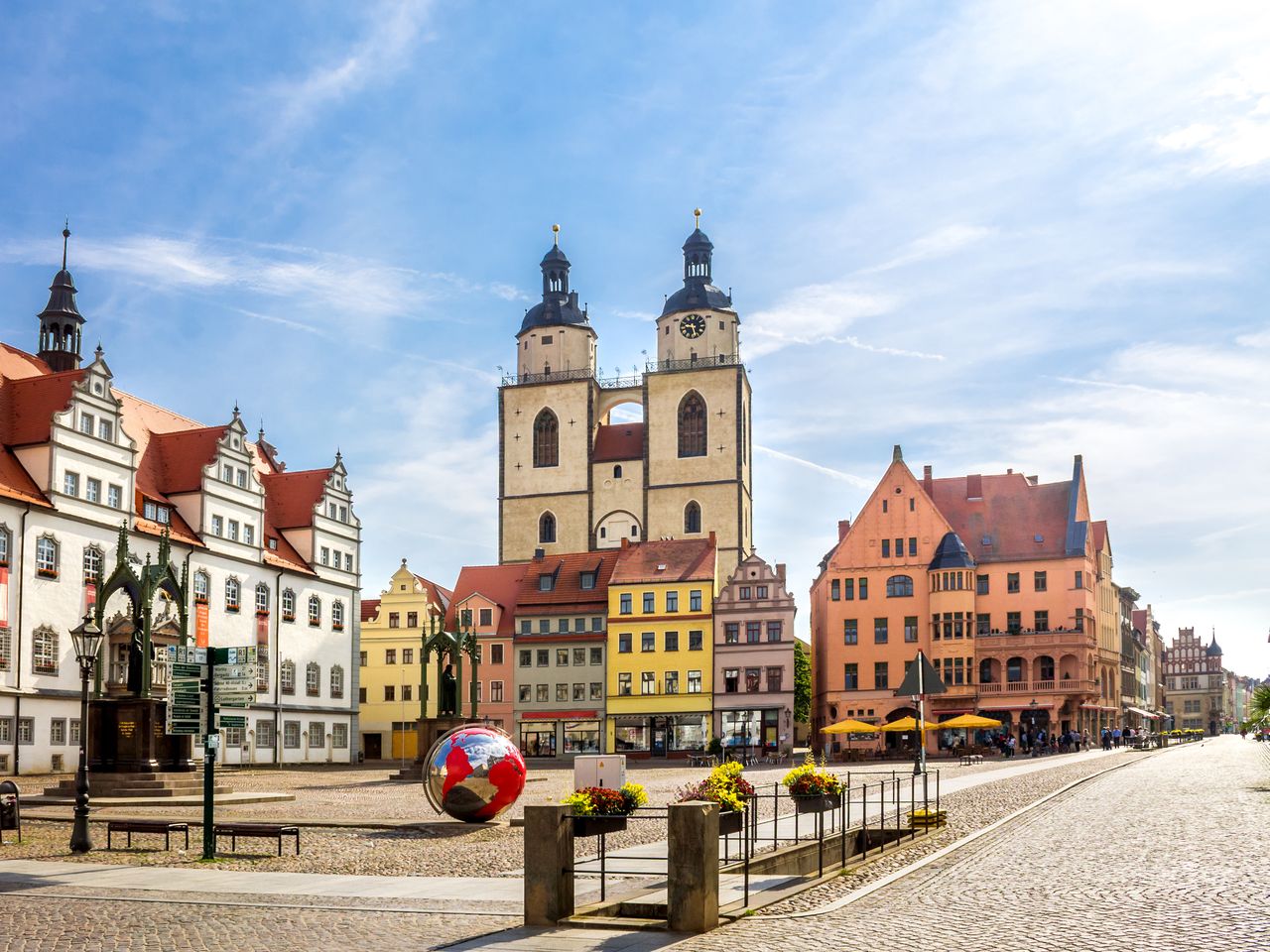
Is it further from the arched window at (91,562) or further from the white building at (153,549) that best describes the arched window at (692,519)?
the arched window at (91,562)

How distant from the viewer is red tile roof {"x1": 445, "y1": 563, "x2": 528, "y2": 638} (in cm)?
9394

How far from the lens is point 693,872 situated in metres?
13.6

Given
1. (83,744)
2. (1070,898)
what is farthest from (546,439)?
(1070,898)

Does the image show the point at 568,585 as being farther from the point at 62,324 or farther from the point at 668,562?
the point at 62,324

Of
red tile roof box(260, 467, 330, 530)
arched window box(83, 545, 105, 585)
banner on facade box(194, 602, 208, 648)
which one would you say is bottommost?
banner on facade box(194, 602, 208, 648)

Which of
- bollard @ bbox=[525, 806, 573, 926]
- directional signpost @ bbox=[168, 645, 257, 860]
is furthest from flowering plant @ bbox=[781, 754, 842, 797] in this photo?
directional signpost @ bbox=[168, 645, 257, 860]

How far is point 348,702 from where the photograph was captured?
8088cm

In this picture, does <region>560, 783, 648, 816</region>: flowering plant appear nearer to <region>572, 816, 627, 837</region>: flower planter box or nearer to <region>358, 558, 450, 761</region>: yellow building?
<region>572, 816, 627, 837</region>: flower planter box

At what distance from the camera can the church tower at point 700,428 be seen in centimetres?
10794

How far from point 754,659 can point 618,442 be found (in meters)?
33.0

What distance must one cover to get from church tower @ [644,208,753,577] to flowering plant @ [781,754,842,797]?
85.9 m

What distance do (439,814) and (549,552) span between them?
8230 cm

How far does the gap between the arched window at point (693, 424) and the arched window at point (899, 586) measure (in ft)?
77.8

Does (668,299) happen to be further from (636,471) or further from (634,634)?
(634,634)
